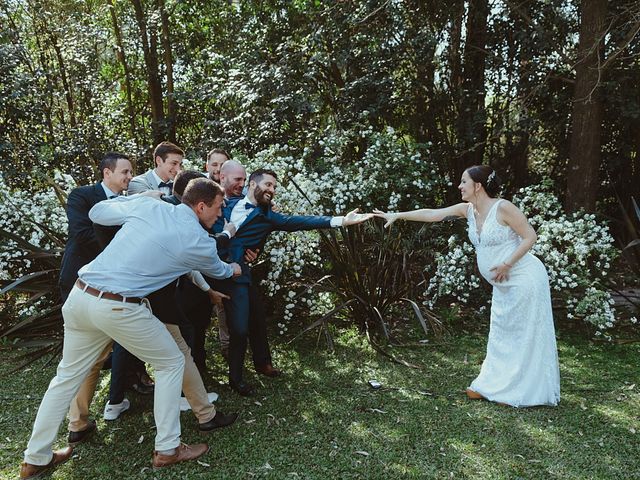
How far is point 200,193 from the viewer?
3406mm

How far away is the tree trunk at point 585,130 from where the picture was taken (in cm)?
688

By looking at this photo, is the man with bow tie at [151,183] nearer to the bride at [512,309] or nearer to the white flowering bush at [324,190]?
the white flowering bush at [324,190]

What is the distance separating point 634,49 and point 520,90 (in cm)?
159

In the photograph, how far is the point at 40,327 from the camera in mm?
5574

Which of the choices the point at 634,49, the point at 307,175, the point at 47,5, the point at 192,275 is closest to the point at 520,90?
the point at 634,49

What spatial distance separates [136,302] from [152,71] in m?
10.5

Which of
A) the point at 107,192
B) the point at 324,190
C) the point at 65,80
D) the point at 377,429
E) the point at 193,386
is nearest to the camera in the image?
Result: the point at 193,386

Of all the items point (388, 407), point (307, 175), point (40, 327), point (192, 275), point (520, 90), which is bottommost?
point (388, 407)

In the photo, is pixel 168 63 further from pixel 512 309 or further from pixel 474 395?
pixel 474 395

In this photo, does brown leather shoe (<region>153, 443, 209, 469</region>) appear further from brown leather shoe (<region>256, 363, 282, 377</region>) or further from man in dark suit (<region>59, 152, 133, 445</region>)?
brown leather shoe (<region>256, 363, 282, 377</region>)

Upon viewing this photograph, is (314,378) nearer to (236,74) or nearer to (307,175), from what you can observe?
(307,175)

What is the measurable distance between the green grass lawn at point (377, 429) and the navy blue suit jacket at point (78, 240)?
46.6 inches

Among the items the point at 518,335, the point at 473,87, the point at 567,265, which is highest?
the point at 473,87

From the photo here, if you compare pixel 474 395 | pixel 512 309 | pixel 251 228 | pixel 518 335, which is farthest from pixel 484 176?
pixel 251 228
